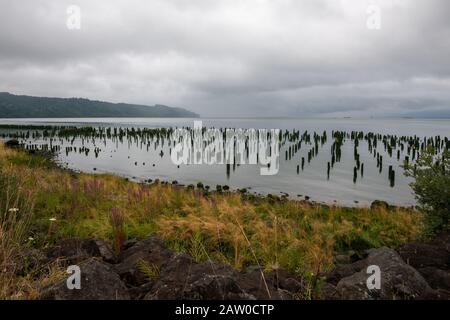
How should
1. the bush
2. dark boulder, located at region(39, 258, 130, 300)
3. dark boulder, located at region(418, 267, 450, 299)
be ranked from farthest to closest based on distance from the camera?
1. the bush
2. dark boulder, located at region(418, 267, 450, 299)
3. dark boulder, located at region(39, 258, 130, 300)

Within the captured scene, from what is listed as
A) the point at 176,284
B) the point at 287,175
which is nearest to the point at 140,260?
the point at 176,284

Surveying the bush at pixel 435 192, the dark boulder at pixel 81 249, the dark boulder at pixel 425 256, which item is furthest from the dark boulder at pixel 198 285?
the bush at pixel 435 192

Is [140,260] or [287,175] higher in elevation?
[140,260]

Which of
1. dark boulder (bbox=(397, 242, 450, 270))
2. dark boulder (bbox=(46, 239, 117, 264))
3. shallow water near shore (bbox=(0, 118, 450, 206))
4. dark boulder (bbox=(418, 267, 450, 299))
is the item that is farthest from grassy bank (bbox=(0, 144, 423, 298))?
shallow water near shore (bbox=(0, 118, 450, 206))

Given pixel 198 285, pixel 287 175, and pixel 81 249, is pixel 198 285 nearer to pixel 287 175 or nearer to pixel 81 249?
pixel 81 249

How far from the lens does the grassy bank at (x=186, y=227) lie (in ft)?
23.6

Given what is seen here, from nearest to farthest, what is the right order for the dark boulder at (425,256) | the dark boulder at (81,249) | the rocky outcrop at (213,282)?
1. the rocky outcrop at (213,282)
2. the dark boulder at (81,249)
3. the dark boulder at (425,256)

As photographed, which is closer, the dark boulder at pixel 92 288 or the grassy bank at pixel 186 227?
the dark boulder at pixel 92 288

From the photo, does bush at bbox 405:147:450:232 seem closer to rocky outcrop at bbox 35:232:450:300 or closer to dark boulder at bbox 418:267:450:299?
dark boulder at bbox 418:267:450:299

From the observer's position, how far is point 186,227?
9078 millimetres

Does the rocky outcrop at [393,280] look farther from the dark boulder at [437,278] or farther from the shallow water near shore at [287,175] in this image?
the shallow water near shore at [287,175]

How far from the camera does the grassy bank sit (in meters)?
7.19

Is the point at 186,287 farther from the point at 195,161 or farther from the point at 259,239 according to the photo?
the point at 195,161

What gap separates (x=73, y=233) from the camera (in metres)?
8.99
